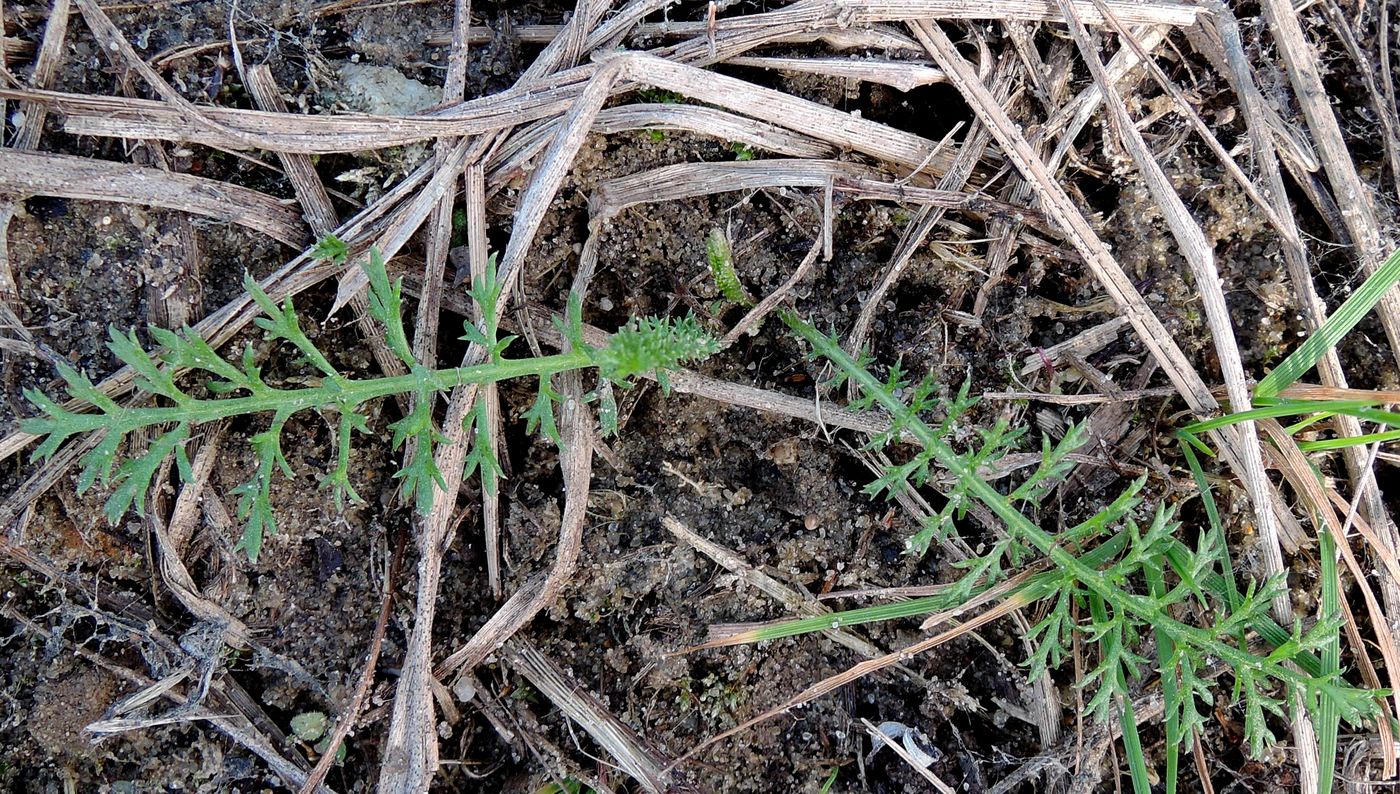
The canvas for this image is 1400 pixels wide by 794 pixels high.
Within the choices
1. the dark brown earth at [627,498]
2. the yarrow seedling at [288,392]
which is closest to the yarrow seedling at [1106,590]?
the dark brown earth at [627,498]

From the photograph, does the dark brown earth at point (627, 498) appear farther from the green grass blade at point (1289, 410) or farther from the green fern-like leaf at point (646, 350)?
the green fern-like leaf at point (646, 350)

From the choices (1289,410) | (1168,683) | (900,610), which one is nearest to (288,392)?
(900,610)

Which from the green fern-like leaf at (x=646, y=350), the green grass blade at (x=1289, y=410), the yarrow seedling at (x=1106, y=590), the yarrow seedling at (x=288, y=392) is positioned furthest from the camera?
the green grass blade at (x=1289, y=410)

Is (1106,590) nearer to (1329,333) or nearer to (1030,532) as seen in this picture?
(1030,532)

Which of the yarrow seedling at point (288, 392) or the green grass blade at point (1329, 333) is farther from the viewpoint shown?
the green grass blade at point (1329, 333)

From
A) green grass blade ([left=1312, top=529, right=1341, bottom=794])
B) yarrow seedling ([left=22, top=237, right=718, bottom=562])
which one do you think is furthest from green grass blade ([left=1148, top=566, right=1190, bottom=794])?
yarrow seedling ([left=22, top=237, right=718, bottom=562])

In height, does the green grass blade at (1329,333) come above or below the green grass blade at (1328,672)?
above

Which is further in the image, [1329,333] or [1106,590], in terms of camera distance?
[1329,333]
